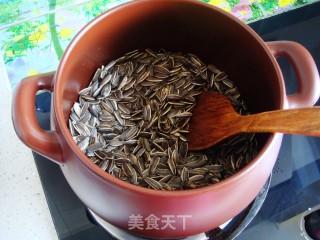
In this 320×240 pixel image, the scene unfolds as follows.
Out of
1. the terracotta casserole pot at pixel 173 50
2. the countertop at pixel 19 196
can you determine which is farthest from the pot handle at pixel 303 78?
the countertop at pixel 19 196

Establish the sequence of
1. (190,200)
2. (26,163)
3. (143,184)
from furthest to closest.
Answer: (26,163)
(143,184)
(190,200)

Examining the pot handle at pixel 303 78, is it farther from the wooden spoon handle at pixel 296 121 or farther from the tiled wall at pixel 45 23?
the tiled wall at pixel 45 23

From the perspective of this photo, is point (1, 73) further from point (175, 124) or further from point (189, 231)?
point (189, 231)

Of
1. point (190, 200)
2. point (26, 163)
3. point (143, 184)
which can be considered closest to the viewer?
point (190, 200)

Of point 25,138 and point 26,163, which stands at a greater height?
point 25,138

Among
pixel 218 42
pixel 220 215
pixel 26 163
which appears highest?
pixel 218 42

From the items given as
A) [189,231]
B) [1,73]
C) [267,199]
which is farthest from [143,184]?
[1,73]

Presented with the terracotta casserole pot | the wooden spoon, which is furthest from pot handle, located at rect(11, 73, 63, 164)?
the wooden spoon
